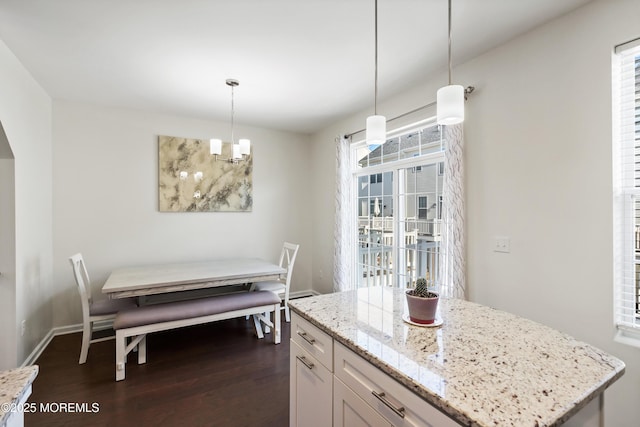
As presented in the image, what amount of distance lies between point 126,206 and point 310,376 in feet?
10.8

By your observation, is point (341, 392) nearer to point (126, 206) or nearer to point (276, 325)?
point (276, 325)

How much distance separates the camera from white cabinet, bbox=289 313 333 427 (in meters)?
1.26

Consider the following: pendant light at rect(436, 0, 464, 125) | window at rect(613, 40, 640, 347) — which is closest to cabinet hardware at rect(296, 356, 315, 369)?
pendant light at rect(436, 0, 464, 125)

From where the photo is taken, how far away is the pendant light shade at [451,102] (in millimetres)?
1248

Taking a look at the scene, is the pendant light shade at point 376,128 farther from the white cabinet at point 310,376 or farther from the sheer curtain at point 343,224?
the sheer curtain at point 343,224

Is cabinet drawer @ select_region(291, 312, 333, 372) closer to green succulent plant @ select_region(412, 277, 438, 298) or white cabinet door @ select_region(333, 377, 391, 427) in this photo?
white cabinet door @ select_region(333, 377, 391, 427)

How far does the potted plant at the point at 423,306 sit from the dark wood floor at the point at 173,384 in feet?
4.19

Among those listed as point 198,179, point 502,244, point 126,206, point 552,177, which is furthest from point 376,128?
point 126,206

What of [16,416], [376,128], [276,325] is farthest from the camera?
[276,325]

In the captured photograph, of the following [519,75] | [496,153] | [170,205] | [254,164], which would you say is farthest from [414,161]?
[170,205]

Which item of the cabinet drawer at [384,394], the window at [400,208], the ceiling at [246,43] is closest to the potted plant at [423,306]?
the cabinet drawer at [384,394]

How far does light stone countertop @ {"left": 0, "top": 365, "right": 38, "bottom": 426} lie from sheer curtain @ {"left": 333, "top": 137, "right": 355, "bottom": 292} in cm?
315

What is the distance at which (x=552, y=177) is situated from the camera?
1.96 meters

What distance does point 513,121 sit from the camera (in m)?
2.17
